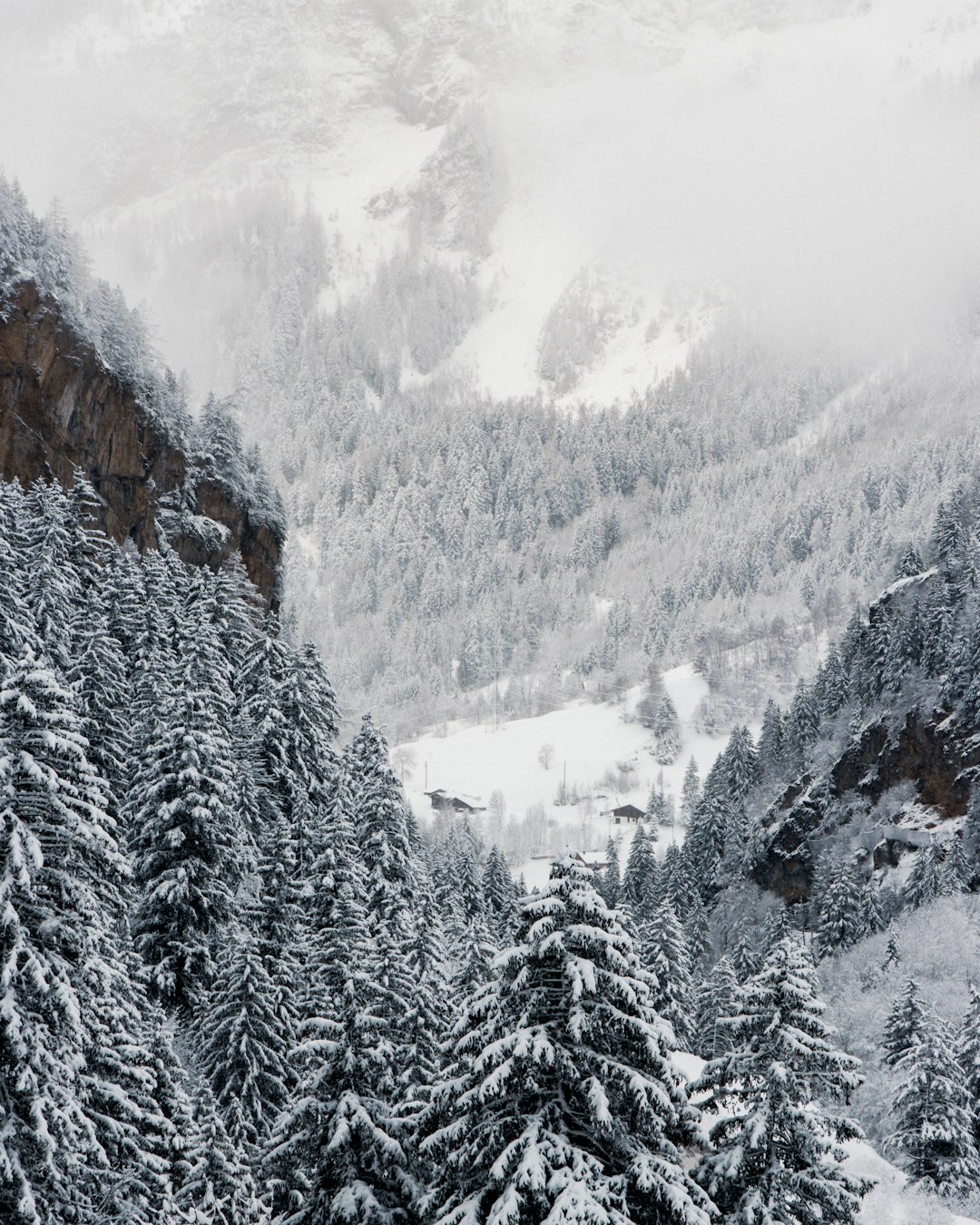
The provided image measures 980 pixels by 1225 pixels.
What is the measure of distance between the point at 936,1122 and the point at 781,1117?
23.1 meters

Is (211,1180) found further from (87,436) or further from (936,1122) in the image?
(87,436)

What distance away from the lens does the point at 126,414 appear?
6550cm

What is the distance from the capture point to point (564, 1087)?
16531 millimetres

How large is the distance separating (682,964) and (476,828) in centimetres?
11657

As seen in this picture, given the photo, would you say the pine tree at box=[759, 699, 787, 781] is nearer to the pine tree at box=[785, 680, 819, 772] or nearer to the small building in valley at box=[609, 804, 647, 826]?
the pine tree at box=[785, 680, 819, 772]

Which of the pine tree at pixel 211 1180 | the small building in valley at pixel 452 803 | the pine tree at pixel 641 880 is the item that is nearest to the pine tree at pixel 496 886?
the pine tree at pixel 641 880

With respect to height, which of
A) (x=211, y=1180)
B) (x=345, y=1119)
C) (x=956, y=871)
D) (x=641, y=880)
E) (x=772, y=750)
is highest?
(x=772, y=750)

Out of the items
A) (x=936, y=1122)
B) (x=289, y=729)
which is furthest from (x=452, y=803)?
(x=936, y=1122)

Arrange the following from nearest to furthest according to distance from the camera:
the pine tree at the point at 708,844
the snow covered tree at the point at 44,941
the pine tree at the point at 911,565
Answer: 1. the snow covered tree at the point at 44,941
2. the pine tree at the point at 708,844
3. the pine tree at the point at 911,565

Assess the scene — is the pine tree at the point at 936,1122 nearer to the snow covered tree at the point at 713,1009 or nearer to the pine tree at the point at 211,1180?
the snow covered tree at the point at 713,1009

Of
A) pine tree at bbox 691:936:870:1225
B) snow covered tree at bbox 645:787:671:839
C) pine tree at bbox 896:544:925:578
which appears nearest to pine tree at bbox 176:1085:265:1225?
pine tree at bbox 691:936:870:1225

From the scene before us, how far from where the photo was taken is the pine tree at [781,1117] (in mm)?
19312

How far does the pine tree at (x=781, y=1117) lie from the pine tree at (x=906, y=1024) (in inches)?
999

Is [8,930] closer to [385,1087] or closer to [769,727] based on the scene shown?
[385,1087]
